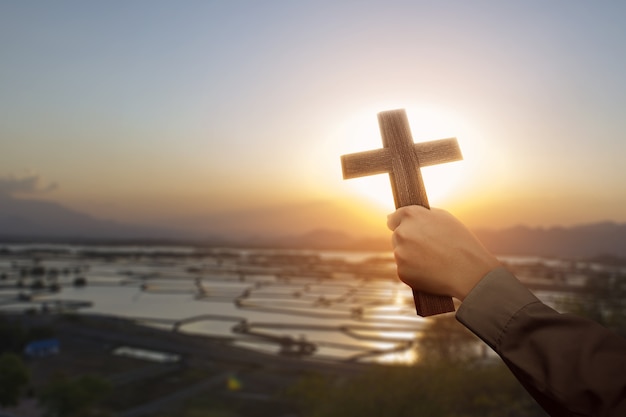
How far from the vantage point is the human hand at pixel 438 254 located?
945 mm

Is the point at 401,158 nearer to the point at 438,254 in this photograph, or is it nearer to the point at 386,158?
the point at 386,158

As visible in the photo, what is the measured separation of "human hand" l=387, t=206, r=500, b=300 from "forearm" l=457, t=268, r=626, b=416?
85mm

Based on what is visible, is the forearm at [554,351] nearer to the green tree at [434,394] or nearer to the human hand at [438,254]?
the human hand at [438,254]

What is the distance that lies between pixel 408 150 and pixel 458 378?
31.6m

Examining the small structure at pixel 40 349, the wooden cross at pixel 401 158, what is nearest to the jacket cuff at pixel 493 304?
the wooden cross at pixel 401 158

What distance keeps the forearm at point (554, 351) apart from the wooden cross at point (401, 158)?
392 millimetres

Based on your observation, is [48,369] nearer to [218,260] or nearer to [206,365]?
[206,365]

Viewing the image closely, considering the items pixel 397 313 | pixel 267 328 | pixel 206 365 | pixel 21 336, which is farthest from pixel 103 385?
pixel 397 313

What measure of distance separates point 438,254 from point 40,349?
65.5 m

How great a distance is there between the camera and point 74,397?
4209cm

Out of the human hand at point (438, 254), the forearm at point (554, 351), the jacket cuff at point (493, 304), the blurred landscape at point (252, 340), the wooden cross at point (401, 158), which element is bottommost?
the blurred landscape at point (252, 340)

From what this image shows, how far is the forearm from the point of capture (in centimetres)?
76

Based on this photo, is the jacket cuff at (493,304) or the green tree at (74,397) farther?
the green tree at (74,397)

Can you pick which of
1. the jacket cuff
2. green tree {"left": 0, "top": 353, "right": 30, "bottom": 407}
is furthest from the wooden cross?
green tree {"left": 0, "top": 353, "right": 30, "bottom": 407}
